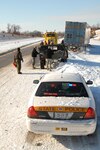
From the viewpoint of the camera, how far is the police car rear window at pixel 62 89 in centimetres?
782

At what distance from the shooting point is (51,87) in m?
8.05

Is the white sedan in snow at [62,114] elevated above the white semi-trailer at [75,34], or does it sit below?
above

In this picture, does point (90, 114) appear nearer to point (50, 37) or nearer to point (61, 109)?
point (61, 109)

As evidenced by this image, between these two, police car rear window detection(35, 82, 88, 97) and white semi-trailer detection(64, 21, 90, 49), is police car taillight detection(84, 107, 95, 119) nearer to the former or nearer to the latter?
police car rear window detection(35, 82, 88, 97)

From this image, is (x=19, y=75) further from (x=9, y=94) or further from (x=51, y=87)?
(x=51, y=87)

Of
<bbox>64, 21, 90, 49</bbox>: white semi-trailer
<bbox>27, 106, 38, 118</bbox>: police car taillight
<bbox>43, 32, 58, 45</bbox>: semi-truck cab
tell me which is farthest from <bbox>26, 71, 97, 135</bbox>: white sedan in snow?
<bbox>43, 32, 58, 45</bbox>: semi-truck cab

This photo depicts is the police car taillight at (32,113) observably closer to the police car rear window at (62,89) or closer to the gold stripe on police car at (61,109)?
the gold stripe on police car at (61,109)

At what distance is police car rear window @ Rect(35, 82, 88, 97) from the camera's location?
782 cm

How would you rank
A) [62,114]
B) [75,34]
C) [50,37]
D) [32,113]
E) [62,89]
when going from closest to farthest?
1. [62,114]
2. [32,113]
3. [62,89]
4. [75,34]
5. [50,37]

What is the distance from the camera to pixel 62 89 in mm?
8000

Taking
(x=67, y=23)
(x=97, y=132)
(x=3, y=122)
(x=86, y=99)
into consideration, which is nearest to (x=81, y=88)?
(x=86, y=99)

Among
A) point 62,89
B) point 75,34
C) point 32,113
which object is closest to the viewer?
point 32,113

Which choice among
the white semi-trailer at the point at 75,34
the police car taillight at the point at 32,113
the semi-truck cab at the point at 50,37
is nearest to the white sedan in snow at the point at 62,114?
the police car taillight at the point at 32,113

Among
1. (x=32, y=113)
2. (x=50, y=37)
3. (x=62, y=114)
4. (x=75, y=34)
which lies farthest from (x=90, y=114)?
(x=50, y=37)
